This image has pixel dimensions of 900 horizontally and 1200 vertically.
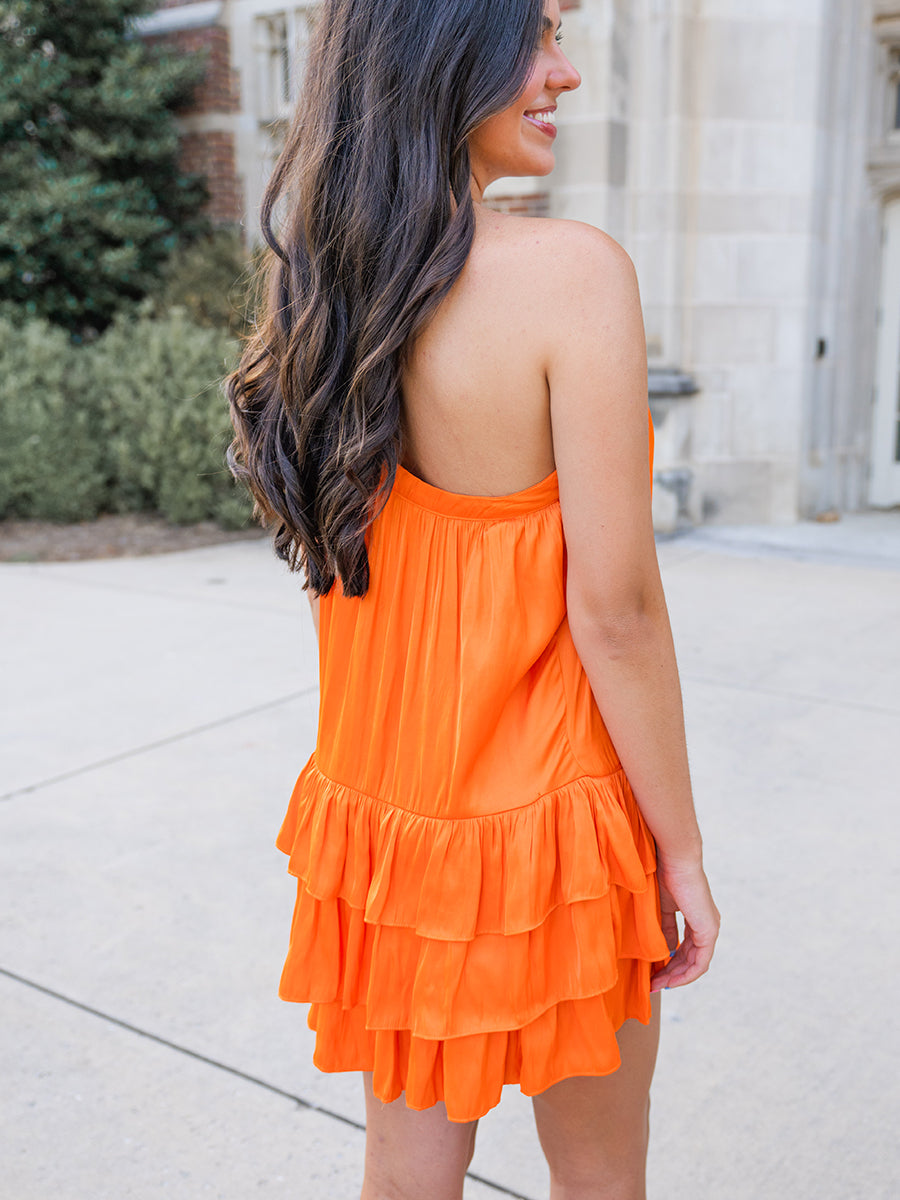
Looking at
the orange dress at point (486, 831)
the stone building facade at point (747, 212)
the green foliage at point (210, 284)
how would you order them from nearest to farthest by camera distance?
1. the orange dress at point (486, 831)
2. the stone building facade at point (747, 212)
3. the green foliage at point (210, 284)

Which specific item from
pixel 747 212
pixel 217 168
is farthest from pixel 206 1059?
pixel 217 168

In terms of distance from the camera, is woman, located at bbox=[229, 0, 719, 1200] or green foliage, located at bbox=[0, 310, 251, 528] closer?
woman, located at bbox=[229, 0, 719, 1200]

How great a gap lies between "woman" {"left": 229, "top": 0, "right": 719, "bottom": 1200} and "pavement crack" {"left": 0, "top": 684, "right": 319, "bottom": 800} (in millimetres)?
2713

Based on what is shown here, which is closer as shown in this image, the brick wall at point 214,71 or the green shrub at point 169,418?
the green shrub at point 169,418

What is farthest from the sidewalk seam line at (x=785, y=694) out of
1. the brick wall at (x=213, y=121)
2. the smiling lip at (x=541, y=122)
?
the brick wall at (x=213, y=121)

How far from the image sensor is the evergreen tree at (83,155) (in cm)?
968

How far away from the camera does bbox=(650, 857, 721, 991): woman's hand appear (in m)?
1.34

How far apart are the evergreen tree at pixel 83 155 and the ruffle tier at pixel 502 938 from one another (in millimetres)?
9622

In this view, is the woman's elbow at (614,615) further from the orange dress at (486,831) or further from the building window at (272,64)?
the building window at (272,64)

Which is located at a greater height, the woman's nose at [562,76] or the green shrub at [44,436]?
the woman's nose at [562,76]

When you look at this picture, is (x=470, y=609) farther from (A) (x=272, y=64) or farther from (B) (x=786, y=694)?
(A) (x=272, y=64)

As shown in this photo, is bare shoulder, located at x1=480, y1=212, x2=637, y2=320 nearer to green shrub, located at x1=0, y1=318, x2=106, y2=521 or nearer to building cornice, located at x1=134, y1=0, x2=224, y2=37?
green shrub, located at x1=0, y1=318, x2=106, y2=521

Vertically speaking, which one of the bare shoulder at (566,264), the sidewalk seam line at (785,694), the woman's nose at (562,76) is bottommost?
the sidewalk seam line at (785,694)

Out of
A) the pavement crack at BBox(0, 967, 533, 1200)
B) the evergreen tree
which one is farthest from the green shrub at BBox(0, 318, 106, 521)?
the pavement crack at BBox(0, 967, 533, 1200)
